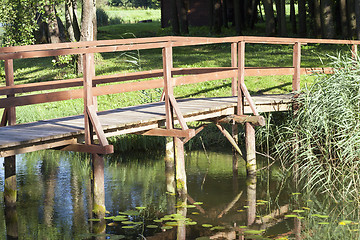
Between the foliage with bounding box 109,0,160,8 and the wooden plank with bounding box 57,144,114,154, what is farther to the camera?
the foliage with bounding box 109,0,160,8

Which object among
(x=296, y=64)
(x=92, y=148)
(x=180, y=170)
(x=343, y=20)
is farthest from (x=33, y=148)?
(x=343, y=20)

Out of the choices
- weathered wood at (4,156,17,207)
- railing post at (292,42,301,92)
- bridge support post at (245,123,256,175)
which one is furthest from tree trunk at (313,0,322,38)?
weathered wood at (4,156,17,207)

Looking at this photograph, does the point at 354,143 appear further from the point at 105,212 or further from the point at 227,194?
the point at 105,212

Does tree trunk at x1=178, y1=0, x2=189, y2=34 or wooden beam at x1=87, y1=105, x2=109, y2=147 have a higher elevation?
tree trunk at x1=178, y1=0, x2=189, y2=34

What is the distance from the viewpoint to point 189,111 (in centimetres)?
991

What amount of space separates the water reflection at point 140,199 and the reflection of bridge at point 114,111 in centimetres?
44

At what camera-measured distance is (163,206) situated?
30.1ft

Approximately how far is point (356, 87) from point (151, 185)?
11.6 feet

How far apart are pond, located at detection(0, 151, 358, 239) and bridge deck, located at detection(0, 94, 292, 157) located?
1064 millimetres

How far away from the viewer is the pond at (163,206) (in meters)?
7.98

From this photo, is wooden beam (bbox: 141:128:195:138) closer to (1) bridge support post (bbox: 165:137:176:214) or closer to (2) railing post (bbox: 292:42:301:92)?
(1) bridge support post (bbox: 165:137:176:214)

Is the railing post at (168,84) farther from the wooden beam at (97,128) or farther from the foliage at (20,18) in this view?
the foliage at (20,18)

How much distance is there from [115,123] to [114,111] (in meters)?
1.60

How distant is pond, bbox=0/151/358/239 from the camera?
26.2 ft
